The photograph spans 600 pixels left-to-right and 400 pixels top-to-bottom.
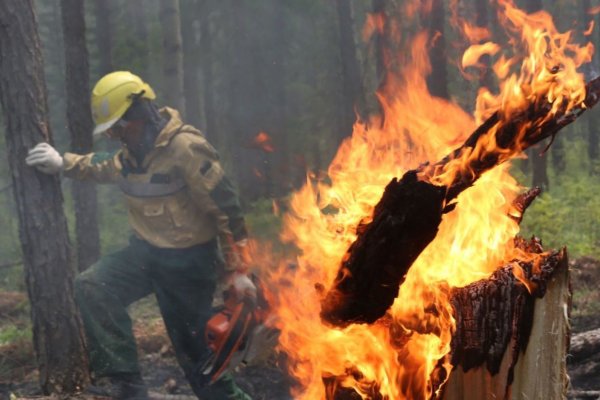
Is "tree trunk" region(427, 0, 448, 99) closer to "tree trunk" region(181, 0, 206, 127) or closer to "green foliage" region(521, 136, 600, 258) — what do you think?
"green foliage" region(521, 136, 600, 258)

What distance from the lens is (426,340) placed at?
3.39m

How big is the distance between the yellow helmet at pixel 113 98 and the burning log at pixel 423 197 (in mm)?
3024

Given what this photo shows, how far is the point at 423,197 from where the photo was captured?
2.99 m

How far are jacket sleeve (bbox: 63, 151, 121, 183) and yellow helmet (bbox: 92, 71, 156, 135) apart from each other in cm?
41

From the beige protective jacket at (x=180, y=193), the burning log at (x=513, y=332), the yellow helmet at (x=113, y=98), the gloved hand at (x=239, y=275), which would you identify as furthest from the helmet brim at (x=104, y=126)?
the burning log at (x=513, y=332)

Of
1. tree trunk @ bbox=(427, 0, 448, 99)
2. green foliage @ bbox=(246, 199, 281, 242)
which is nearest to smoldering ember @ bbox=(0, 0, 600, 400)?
green foliage @ bbox=(246, 199, 281, 242)

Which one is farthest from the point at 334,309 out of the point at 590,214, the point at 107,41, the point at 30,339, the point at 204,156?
the point at 107,41

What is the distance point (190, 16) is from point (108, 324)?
15.0 metres

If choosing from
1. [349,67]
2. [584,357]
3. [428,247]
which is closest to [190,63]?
[349,67]

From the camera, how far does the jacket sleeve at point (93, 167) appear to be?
5859 millimetres

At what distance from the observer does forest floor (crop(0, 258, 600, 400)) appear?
638 cm

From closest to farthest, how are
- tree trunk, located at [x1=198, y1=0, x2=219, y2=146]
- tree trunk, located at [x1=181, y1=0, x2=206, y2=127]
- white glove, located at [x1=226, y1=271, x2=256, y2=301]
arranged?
white glove, located at [x1=226, y1=271, x2=256, y2=301]
tree trunk, located at [x1=181, y1=0, x2=206, y2=127]
tree trunk, located at [x1=198, y1=0, x2=219, y2=146]

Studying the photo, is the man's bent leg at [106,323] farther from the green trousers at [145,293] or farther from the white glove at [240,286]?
the white glove at [240,286]

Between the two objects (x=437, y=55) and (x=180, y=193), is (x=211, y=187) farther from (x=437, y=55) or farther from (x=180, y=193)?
(x=437, y=55)
